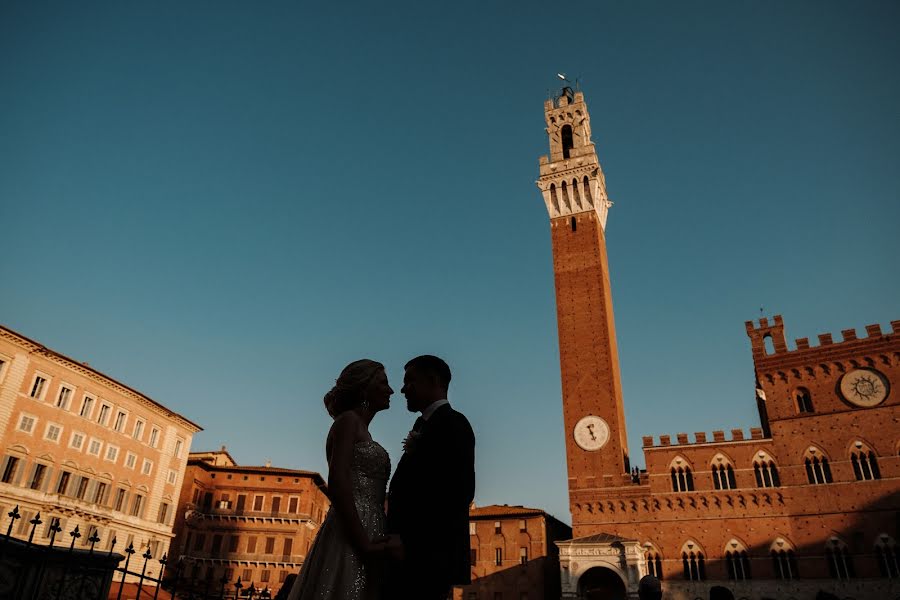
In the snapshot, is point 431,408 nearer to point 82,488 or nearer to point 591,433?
point 82,488

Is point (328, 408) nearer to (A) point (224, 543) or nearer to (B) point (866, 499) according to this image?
(B) point (866, 499)

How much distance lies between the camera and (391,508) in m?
3.63

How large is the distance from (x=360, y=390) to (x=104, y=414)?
31.6 m

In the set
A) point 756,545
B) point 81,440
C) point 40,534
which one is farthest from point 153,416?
point 756,545

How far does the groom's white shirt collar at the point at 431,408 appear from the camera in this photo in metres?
3.80

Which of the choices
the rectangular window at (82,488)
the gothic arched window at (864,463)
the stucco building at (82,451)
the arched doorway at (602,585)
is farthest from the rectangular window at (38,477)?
the gothic arched window at (864,463)

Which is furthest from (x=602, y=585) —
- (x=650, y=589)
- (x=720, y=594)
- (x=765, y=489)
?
(x=650, y=589)

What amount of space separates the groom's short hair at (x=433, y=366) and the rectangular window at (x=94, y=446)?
30.7 metres

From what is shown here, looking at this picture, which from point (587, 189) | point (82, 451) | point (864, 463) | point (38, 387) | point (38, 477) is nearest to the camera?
point (38, 477)

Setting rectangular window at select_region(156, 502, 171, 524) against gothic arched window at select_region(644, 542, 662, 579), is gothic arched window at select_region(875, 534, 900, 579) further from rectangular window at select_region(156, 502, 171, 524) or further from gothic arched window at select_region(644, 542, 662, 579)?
rectangular window at select_region(156, 502, 171, 524)

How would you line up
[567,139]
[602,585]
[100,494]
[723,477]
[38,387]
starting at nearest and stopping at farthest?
[38,387] → [100,494] → [723,477] → [602,585] → [567,139]

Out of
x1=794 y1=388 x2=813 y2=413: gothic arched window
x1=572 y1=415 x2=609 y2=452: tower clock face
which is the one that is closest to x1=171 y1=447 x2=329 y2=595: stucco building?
x1=572 y1=415 x2=609 y2=452: tower clock face

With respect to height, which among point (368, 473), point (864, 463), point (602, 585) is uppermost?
point (864, 463)

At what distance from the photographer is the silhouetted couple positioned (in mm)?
3338
